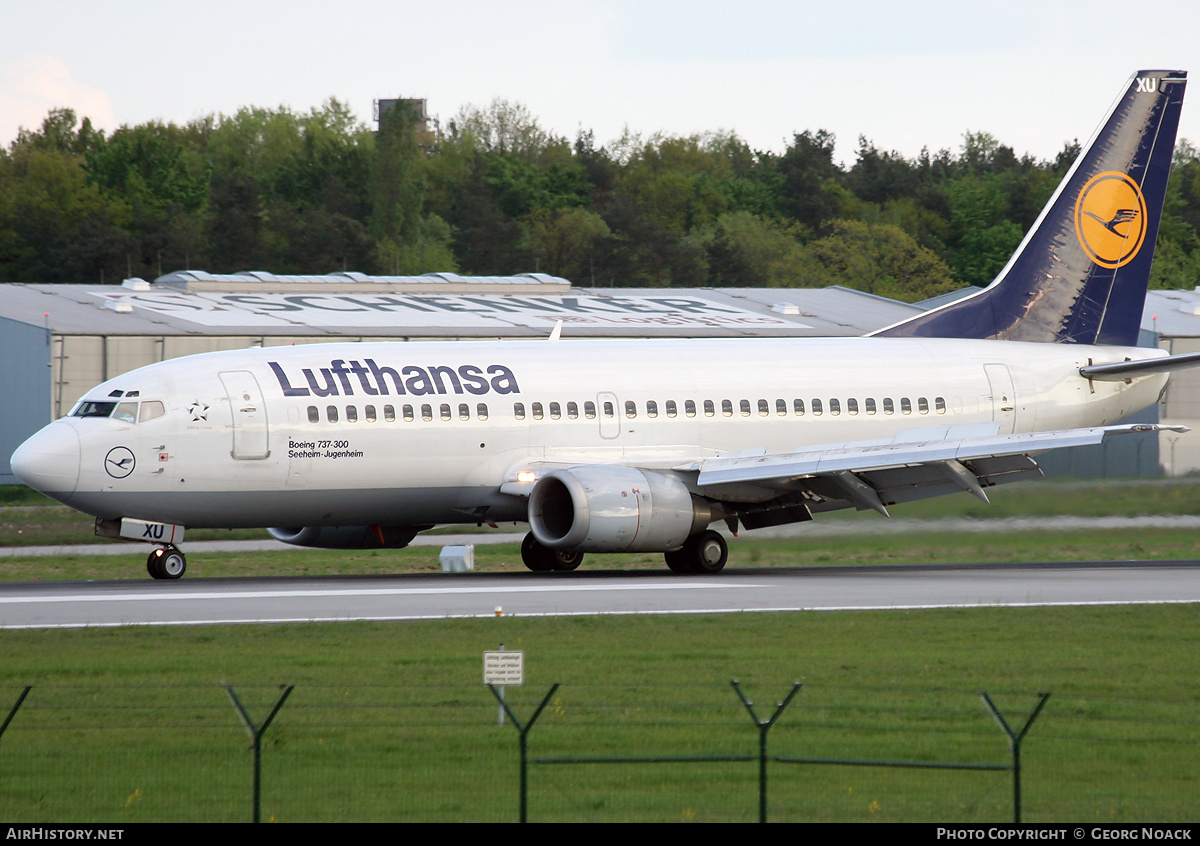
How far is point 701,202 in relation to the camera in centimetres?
12338

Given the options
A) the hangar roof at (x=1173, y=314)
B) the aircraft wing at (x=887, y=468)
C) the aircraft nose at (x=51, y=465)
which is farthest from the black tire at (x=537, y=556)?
the hangar roof at (x=1173, y=314)

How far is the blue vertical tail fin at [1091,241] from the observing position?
35.8m

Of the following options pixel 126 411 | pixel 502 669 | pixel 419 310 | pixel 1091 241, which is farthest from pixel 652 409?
pixel 419 310

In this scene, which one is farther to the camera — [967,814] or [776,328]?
[776,328]

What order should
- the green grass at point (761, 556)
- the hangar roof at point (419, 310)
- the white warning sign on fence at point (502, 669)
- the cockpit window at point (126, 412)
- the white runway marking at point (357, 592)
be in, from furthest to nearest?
the hangar roof at point (419, 310) < the green grass at point (761, 556) < the cockpit window at point (126, 412) < the white runway marking at point (357, 592) < the white warning sign on fence at point (502, 669)

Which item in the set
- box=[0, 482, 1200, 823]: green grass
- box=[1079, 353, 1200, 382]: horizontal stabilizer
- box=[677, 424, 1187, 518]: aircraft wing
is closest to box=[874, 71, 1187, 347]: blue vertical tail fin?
box=[1079, 353, 1200, 382]: horizontal stabilizer

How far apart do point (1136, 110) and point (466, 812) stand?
28973mm

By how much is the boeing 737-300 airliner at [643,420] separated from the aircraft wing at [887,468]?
55 mm

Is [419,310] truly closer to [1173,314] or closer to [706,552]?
[1173,314]

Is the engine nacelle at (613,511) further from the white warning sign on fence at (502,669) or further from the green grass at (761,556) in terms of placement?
the white warning sign on fence at (502,669)

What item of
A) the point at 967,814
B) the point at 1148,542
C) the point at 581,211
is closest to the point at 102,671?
the point at 967,814

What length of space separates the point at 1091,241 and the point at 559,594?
54.9 feet

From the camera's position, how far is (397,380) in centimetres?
2989
